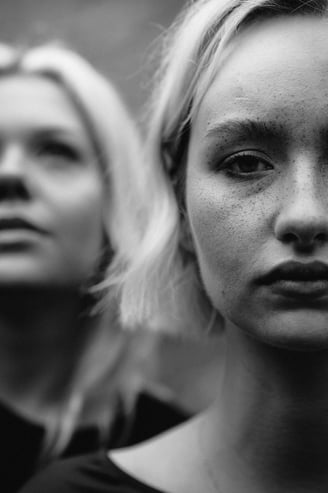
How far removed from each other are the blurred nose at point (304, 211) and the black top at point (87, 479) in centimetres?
63

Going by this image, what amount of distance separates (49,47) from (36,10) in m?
0.86

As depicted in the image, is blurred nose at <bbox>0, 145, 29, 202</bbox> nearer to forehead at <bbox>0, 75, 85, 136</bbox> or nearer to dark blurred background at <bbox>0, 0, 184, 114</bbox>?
forehead at <bbox>0, 75, 85, 136</bbox>

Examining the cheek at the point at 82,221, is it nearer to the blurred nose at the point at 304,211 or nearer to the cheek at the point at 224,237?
the cheek at the point at 224,237

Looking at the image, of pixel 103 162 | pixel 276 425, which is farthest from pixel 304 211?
pixel 103 162

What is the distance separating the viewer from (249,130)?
1388 millimetres

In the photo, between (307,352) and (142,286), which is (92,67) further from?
(307,352)

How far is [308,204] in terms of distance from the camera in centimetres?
127

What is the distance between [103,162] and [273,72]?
138 cm

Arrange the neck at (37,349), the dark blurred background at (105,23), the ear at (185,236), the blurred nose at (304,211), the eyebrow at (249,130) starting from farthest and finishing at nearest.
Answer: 1. the dark blurred background at (105,23)
2. the neck at (37,349)
3. the ear at (185,236)
4. the eyebrow at (249,130)
5. the blurred nose at (304,211)

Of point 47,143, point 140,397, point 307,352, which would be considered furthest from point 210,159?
point 140,397

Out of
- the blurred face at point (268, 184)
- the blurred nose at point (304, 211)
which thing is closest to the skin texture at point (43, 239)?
the blurred face at point (268, 184)

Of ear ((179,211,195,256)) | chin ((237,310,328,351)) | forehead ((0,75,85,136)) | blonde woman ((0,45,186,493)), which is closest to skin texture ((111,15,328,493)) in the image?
chin ((237,310,328,351))

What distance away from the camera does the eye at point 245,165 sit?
1.39 m

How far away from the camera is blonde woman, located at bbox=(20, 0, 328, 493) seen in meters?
1.29
